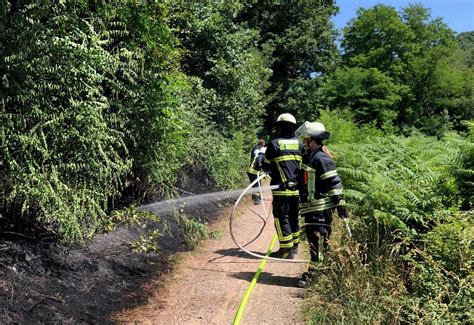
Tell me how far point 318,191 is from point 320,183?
0.34 feet

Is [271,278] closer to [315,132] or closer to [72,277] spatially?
[315,132]

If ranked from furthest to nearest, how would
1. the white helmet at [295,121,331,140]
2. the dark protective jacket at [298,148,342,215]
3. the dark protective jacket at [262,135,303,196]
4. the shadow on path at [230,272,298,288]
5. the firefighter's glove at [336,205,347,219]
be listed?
the dark protective jacket at [262,135,303,196]
the shadow on path at [230,272,298,288]
the white helmet at [295,121,331,140]
the dark protective jacket at [298,148,342,215]
the firefighter's glove at [336,205,347,219]

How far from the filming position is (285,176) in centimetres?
649

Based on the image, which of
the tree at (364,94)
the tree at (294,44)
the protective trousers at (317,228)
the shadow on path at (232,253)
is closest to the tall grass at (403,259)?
the protective trousers at (317,228)

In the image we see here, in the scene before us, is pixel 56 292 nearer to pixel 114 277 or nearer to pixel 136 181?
pixel 114 277

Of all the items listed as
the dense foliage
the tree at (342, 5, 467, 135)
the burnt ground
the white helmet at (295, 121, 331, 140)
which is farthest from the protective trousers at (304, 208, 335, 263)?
the tree at (342, 5, 467, 135)

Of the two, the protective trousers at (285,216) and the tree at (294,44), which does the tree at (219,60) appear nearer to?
the protective trousers at (285,216)

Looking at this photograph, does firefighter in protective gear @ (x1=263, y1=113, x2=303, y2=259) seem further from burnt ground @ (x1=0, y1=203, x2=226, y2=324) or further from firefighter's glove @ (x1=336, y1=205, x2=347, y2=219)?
burnt ground @ (x1=0, y1=203, x2=226, y2=324)

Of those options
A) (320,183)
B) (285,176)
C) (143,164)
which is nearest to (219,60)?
(143,164)

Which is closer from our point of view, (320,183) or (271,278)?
(320,183)

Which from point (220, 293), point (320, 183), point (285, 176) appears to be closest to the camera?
point (220, 293)

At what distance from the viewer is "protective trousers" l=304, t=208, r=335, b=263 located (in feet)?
18.2

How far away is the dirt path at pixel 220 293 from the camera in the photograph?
189 inches

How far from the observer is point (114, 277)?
551 centimetres
